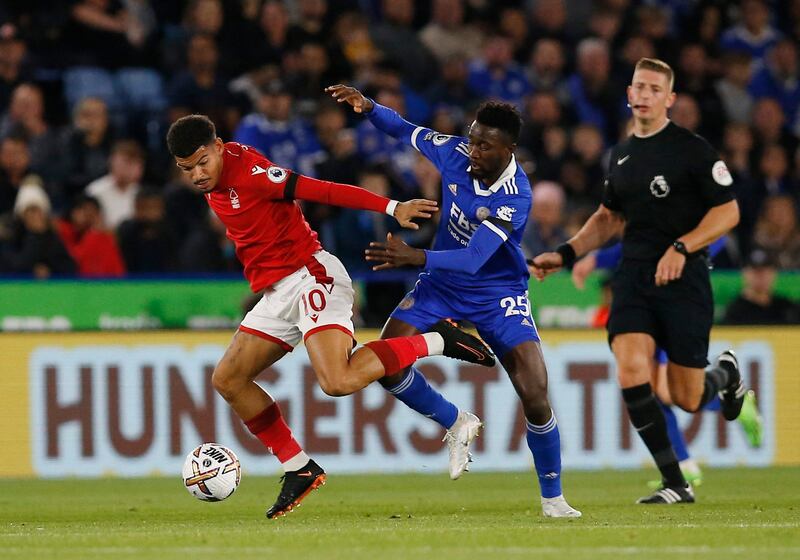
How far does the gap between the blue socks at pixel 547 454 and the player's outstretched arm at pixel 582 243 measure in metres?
0.99

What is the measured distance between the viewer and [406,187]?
44.1ft

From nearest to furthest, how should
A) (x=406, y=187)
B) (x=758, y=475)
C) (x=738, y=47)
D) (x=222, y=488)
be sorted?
1. (x=222, y=488)
2. (x=758, y=475)
3. (x=406, y=187)
4. (x=738, y=47)

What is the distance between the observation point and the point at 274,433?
8.43 metres

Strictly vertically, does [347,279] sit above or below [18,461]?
above

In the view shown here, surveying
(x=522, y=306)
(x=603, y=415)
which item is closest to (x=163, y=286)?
(x=603, y=415)

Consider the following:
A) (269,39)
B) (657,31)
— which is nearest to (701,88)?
(657,31)

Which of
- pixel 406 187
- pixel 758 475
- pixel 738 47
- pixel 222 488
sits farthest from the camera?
pixel 738 47

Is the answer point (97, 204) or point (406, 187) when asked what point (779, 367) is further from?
point (97, 204)

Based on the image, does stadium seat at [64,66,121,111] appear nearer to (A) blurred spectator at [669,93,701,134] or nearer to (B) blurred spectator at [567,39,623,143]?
(B) blurred spectator at [567,39,623,143]

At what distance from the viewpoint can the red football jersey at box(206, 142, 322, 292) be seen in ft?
26.6

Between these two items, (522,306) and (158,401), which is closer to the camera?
(522,306)

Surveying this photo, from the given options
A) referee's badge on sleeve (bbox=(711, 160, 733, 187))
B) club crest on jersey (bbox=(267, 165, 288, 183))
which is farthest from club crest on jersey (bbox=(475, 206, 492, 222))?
referee's badge on sleeve (bbox=(711, 160, 733, 187))

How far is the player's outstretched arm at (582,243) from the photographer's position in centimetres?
873

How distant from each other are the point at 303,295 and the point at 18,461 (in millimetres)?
4387
